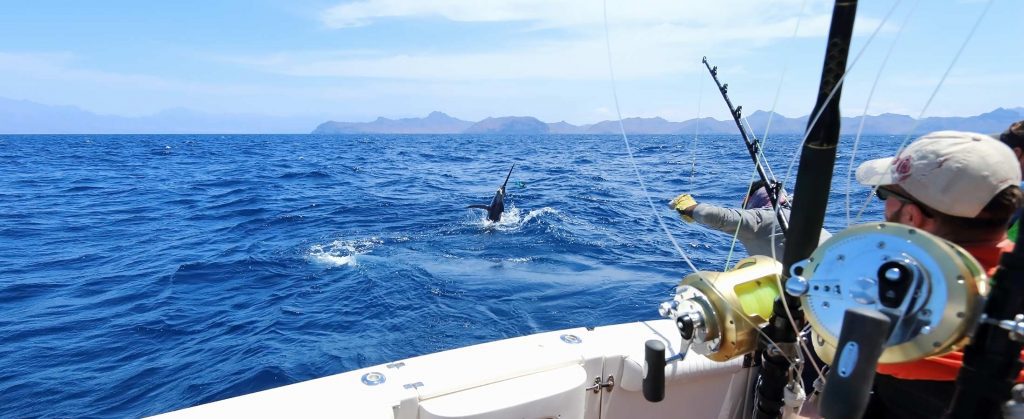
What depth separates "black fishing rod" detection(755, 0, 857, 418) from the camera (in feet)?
4.92

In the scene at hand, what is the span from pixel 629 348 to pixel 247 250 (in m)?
8.84

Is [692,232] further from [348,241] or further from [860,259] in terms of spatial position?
[860,259]

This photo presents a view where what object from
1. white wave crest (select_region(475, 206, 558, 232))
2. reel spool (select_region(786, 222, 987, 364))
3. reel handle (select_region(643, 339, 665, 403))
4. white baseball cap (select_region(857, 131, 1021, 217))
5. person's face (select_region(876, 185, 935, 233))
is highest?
white baseball cap (select_region(857, 131, 1021, 217))

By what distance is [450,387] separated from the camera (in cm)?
246

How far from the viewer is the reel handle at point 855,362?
A: 3.44 ft

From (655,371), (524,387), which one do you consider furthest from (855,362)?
(524,387)

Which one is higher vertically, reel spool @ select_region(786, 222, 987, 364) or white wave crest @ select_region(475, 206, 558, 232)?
reel spool @ select_region(786, 222, 987, 364)

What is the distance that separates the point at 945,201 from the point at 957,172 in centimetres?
7

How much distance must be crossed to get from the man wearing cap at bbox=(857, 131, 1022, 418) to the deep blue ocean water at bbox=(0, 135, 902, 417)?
0.46 meters

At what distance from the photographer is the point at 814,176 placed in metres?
1.59

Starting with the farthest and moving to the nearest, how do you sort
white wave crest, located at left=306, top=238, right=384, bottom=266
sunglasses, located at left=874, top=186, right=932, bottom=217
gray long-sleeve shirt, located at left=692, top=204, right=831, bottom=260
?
white wave crest, located at left=306, top=238, right=384, bottom=266, gray long-sleeve shirt, located at left=692, top=204, right=831, bottom=260, sunglasses, located at left=874, top=186, right=932, bottom=217

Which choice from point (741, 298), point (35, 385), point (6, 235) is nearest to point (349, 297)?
point (35, 385)

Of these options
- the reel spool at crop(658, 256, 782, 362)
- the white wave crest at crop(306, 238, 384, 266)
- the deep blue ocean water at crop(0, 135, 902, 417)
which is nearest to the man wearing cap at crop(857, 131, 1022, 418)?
the reel spool at crop(658, 256, 782, 362)

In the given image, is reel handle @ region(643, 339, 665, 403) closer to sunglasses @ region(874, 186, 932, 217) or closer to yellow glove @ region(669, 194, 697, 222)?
sunglasses @ region(874, 186, 932, 217)
